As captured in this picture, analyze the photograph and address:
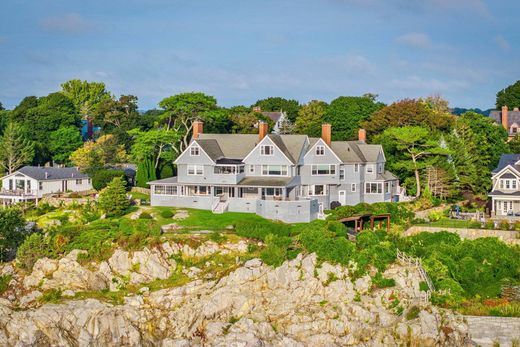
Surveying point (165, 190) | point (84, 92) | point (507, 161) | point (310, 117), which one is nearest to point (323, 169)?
point (165, 190)

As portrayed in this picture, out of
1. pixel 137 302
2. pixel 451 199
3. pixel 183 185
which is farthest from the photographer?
pixel 451 199

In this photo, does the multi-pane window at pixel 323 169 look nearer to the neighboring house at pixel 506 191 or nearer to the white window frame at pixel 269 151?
the white window frame at pixel 269 151

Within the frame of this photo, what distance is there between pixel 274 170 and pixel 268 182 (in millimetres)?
2058

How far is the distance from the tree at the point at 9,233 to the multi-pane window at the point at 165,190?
1131 centimetres

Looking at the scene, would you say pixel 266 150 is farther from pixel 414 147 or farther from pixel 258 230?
pixel 414 147

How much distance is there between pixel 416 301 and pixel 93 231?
2018cm

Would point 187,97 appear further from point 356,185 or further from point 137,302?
point 137,302

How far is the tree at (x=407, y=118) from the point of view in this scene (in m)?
66.8

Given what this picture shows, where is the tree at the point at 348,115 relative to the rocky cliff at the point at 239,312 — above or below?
above

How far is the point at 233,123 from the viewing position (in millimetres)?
77000

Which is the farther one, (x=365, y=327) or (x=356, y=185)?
(x=356, y=185)

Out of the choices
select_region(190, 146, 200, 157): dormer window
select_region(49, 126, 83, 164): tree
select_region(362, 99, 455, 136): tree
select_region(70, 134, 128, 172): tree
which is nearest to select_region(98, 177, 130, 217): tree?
select_region(190, 146, 200, 157): dormer window

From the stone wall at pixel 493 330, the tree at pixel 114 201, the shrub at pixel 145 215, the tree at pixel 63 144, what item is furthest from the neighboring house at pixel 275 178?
the tree at pixel 63 144

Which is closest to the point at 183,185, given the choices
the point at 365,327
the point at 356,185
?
the point at 356,185
